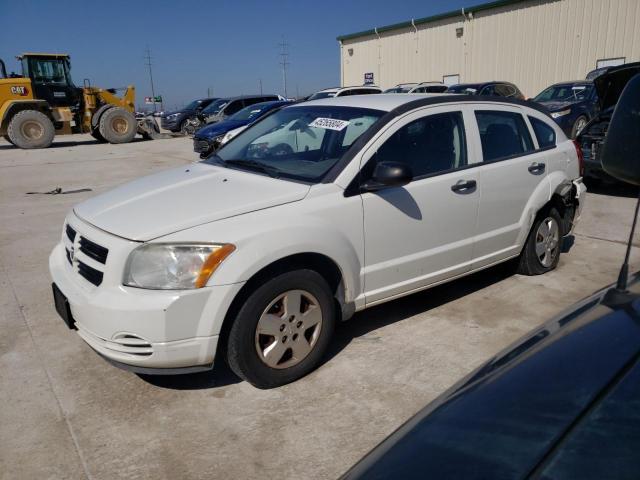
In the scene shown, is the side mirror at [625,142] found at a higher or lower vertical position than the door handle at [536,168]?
higher

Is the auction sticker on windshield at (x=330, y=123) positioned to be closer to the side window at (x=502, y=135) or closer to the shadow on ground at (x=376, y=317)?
the side window at (x=502, y=135)

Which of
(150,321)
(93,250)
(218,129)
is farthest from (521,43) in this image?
(150,321)

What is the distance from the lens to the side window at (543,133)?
4.65m

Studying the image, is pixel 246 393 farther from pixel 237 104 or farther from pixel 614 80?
pixel 237 104

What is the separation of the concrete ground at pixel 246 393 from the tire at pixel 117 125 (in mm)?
16054

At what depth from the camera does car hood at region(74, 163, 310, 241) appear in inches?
114

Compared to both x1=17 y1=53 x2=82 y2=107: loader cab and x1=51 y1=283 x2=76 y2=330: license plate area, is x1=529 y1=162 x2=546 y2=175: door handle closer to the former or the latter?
x1=51 y1=283 x2=76 y2=330: license plate area

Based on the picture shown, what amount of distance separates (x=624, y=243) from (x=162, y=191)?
16.3ft

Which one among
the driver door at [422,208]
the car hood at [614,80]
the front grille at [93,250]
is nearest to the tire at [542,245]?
the driver door at [422,208]

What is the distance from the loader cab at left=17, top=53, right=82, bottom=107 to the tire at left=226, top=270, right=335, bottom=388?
1887cm

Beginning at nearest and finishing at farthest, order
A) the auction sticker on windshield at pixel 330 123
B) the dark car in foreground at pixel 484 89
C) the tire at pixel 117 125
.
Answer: the auction sticker on windshield at pixel 330 123
the dark car in foreground at pixel 484 89
the tire at pixel 117 125

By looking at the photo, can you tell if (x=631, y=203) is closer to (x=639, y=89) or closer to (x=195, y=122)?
(x=639, y=89)

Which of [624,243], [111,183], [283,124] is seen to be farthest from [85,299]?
[111,183]

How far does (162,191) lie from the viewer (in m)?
3.43
